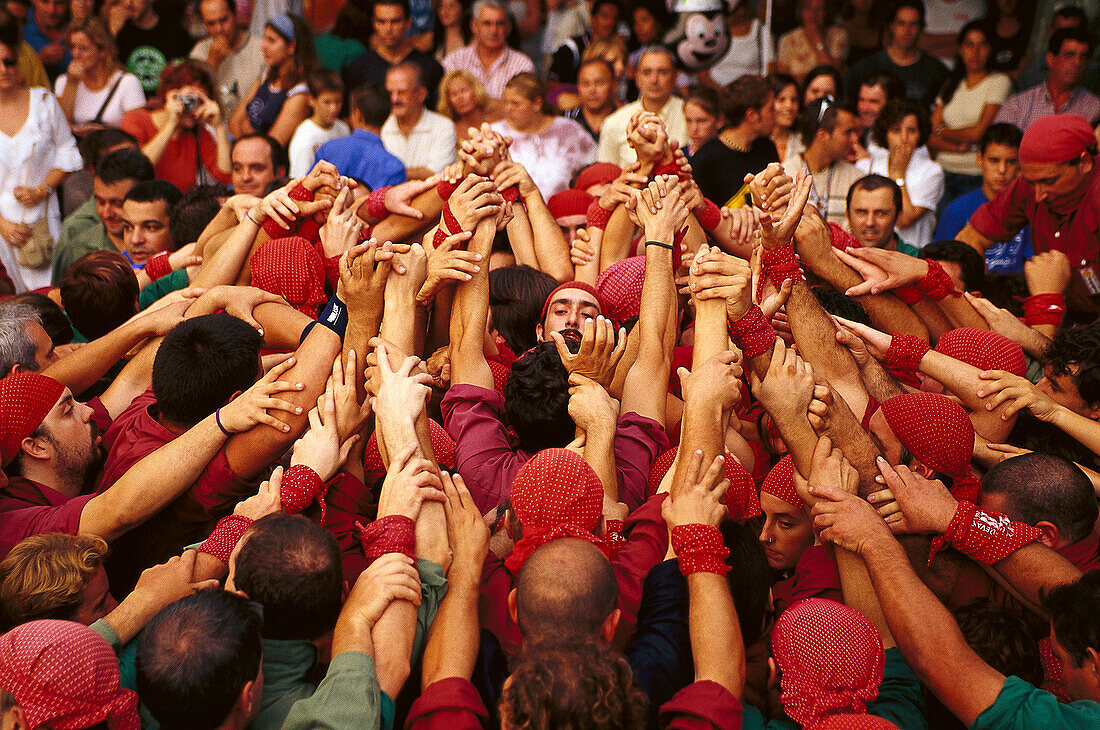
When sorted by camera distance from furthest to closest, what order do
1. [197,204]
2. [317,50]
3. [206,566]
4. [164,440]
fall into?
[317,50], [197,204], [164,440], [206,566]

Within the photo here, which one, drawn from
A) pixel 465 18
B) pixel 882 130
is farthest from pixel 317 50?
pixel 882 130

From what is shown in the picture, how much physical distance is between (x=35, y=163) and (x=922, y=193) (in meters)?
5.99

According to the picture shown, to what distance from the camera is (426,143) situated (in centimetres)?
647

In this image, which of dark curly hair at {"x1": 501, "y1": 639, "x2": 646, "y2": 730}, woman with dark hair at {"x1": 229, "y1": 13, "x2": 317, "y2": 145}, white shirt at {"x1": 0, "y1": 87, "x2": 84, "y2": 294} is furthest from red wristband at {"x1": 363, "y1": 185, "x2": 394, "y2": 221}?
white shirt at {"x1": 0, "y1": 87, "x2": 84, "y2": 294}

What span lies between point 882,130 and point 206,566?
17.4ft

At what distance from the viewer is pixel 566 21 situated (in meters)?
8.05

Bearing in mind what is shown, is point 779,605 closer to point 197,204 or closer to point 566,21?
point 197,204

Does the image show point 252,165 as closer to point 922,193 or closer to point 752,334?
point 752,334

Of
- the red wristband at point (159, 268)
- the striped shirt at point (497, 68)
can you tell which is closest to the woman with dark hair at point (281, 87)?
the striped shirt at point (497, 68)

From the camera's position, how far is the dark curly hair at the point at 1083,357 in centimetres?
294

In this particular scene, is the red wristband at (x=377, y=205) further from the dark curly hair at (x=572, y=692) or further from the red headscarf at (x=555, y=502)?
the dark curly hair at (x=572, y=692)

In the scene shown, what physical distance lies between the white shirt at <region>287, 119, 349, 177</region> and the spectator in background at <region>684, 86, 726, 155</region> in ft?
8.40

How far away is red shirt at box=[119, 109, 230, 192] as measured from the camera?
643 centimetres

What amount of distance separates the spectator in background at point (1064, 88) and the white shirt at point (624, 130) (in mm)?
2444
